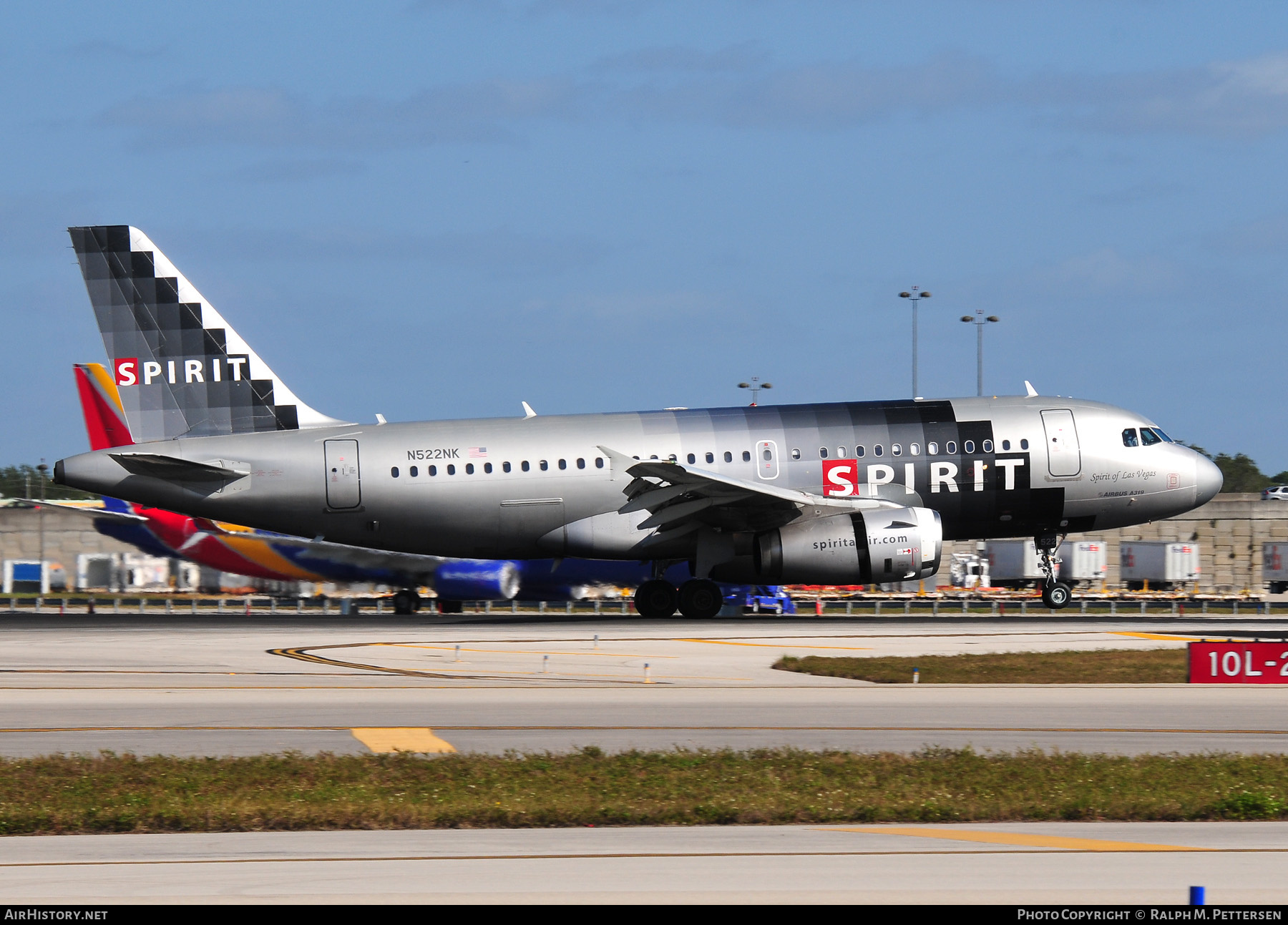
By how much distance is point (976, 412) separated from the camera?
1432 inches

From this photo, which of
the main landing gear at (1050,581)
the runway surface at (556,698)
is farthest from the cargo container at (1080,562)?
the runway surface at (556,698)

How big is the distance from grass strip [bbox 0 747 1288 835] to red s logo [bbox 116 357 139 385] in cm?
2384

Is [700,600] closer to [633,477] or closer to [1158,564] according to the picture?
[633,477]

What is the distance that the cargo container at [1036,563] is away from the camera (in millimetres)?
67688

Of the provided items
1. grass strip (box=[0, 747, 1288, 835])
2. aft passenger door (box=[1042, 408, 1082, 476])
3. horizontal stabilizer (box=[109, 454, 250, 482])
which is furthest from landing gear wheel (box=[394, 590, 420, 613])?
grass strip (box=[0, 747, 1288, 835])

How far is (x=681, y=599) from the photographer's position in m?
36.4

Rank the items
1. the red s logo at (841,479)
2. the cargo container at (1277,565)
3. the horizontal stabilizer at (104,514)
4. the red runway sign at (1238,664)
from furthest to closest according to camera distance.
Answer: the cargo container at (1277,565) → the horizontal stabilizer at (104,514) → the red s logo at (841,479) → the red runway sign at (1238,664)

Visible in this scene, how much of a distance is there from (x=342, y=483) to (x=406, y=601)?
10.2 meters

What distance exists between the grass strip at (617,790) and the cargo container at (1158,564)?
184 ft

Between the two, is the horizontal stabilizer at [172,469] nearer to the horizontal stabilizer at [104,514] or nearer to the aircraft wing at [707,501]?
the aircraft wing at [707,501]

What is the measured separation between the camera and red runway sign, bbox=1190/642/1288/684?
22656 millimetres

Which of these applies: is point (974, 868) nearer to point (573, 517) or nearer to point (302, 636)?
point (302, 636)

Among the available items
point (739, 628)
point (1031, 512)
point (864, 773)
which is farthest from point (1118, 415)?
point (864, 773)

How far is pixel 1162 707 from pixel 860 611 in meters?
31.0
